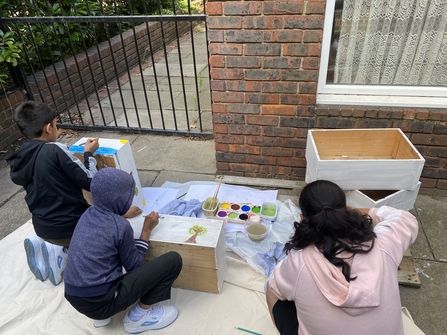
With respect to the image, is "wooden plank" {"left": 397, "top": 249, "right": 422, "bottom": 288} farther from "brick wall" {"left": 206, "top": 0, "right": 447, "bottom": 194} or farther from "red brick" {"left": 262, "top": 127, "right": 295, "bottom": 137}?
"red brick" {"left": 262, "top": 127, "right": 295, "bottom": 137}

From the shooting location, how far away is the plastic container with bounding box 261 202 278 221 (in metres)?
2.81

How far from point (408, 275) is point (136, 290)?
1.86 metres

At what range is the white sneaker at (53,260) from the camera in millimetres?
2404

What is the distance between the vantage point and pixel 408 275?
231 centimetres

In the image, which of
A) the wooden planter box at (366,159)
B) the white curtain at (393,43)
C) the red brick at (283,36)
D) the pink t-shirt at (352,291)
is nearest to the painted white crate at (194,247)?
the pink t-shirt at (352,291)

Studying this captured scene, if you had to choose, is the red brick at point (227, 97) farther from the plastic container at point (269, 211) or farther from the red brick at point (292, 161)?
the plastic container at point (269, 211)

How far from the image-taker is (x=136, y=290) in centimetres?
196

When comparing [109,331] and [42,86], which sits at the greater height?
[42,86]

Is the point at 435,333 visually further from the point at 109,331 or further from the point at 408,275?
the point at 109,331

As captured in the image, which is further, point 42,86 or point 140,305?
point 42,86

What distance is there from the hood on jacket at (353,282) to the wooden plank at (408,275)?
1.07 meters

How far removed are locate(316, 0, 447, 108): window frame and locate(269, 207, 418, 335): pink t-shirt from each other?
162 centimetres

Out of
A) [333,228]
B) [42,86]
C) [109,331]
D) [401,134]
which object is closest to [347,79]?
[401,134]

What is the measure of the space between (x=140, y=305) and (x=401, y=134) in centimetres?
238
